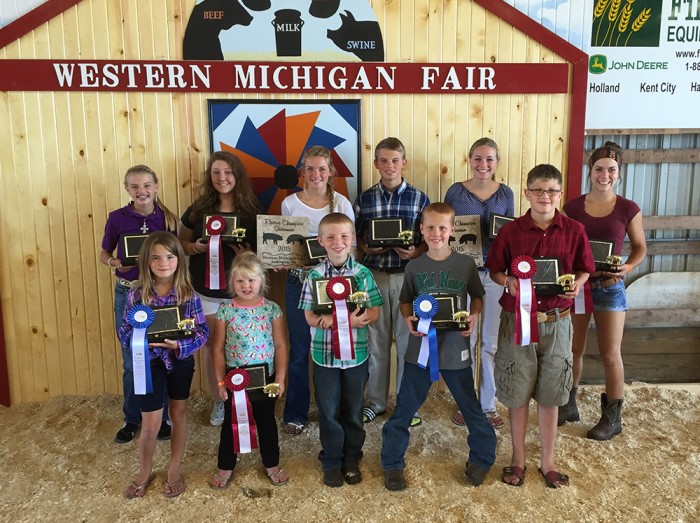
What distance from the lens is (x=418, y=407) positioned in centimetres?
274

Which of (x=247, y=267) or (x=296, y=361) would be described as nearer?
(x=247, y=267)

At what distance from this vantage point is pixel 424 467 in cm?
294

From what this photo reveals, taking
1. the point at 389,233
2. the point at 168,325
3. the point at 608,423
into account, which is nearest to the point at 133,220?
the point at 168,325

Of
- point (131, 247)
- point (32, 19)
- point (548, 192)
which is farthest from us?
point (32, 19)

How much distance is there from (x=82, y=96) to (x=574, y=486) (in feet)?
11.4

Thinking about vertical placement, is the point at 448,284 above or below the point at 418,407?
above

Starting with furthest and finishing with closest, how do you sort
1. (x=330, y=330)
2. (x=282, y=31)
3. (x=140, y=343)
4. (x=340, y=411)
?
(x=282, y=31), (x=340, y=411), (x=330, y=330), (x=140, y=343)

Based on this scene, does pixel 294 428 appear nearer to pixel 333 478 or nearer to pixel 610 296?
pixel 333 478

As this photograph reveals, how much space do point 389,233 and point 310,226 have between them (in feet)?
1.46

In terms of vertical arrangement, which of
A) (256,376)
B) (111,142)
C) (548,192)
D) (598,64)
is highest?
(598,64)

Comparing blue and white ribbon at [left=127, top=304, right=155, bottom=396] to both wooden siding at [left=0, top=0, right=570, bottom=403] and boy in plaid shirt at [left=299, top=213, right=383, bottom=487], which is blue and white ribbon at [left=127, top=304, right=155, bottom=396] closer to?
boy in plaid shirt at [left=299, top=213, right=383, bottom=487]

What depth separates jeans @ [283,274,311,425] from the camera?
10.8 ft

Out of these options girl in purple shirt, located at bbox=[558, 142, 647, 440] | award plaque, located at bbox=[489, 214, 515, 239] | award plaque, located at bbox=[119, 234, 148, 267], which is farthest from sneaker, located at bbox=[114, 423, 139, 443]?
girl in purple shirt, located at bbox=[558, 142, 647, 440]

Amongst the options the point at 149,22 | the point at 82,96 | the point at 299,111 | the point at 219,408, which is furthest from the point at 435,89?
the point at 219,408
